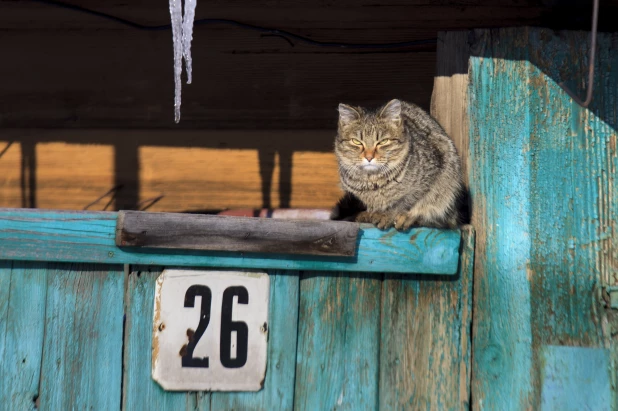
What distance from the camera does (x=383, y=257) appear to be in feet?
8.44

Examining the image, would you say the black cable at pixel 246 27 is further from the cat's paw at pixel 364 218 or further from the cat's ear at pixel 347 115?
the cat's paw at pixel 364 218

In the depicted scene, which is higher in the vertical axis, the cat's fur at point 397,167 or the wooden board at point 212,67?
the wooden board at point 212,67

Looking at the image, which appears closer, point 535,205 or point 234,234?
point 234,234

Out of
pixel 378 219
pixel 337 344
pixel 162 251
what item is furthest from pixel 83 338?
pixel 378 219

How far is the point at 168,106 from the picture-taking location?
12.9 feet

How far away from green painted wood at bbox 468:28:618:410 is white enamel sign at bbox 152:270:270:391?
2.52ft

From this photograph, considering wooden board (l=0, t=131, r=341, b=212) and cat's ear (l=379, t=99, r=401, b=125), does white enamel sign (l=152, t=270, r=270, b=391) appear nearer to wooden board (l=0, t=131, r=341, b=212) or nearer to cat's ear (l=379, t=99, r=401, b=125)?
cat's ear (l=379, t=99, r=401, b=125)

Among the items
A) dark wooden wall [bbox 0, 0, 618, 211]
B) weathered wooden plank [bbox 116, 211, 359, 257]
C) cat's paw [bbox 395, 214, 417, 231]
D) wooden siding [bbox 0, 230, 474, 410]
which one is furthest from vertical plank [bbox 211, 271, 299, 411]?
dark wooden wall [bbox 0, 0, 618, 211]

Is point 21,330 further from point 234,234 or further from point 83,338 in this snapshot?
point 234,234

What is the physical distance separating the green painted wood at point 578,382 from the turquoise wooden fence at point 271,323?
278 mm

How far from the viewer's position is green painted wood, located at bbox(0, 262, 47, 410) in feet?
8.04

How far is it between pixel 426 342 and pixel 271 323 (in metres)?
0.54

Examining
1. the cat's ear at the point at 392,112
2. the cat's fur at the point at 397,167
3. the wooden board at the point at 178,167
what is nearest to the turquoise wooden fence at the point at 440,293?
the cat's fur at the point at 397,167

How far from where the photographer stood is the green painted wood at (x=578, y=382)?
2.59 meters
